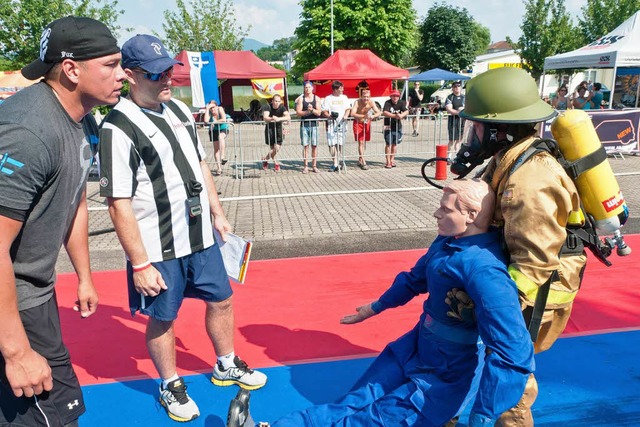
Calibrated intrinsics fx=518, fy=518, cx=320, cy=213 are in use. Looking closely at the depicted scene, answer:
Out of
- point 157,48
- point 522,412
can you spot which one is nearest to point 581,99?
point 522,412

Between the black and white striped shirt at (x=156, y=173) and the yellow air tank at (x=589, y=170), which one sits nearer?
the yellow air tank at (x=589, y=170)

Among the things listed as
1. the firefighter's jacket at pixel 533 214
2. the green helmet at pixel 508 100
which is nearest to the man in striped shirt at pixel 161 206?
the green helmet at pixel 508 100

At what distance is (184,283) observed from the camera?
311 cm

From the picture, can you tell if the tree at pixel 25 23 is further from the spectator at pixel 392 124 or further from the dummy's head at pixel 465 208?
the dummy's head at pixel 465 208

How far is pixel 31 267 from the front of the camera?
197cm

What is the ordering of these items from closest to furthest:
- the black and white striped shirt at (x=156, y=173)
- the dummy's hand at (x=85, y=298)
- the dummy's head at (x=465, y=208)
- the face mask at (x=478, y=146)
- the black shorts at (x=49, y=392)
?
the black shorts at (x=49, y=392), the dummy's head at (x=465, y=208), the face mask at (x=478, y=146), the dummy's hand at (x=85, y=298), the black and white striped shirt at (x=156, y=173)

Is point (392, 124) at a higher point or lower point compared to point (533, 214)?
lower

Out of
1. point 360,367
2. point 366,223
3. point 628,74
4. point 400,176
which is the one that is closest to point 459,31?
point 628,74

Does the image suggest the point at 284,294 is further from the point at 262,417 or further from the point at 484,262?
the point at 484,262

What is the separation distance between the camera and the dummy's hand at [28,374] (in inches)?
70.7

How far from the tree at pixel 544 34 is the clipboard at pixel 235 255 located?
37.4m

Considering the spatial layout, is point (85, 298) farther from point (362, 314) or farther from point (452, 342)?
point (452, 342)

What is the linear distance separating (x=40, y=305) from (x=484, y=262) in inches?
70.3

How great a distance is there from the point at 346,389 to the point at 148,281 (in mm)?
1450
